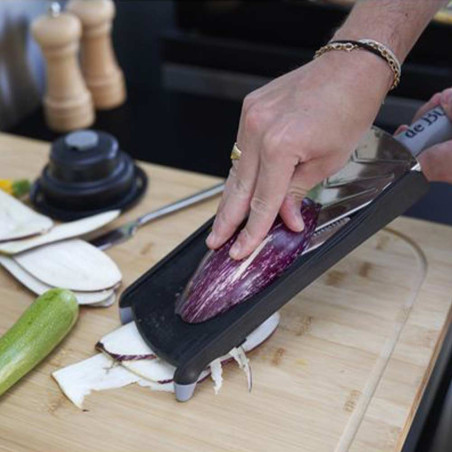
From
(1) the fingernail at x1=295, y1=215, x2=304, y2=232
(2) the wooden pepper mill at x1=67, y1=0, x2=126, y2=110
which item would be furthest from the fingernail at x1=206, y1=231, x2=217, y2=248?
(2) the wooden pepper mill at x1=67, y1=0, x2=126, y2=110

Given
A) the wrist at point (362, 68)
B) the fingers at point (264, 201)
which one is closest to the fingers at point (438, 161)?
the wrist at point (362, 68)

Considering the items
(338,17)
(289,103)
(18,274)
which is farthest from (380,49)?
(338,17)

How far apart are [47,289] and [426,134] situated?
22.4 inches

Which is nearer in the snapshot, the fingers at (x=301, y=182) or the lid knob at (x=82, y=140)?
the fingers at (x=301, y=182)

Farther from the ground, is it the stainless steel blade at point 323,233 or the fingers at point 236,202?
the fingers at point 236,202

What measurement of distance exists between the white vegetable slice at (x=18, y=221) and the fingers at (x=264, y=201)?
13.9 inches

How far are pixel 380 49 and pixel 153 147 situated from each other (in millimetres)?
831

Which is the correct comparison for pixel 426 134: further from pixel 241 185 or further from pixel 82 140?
pixel 82 140

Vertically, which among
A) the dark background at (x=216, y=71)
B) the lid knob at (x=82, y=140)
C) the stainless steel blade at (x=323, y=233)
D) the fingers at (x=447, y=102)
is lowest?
the dark background at (x=216, y=71)

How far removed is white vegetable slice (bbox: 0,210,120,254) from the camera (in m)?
1.12

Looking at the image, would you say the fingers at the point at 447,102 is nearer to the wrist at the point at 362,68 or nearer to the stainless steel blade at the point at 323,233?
the wrist at the point at 362,68

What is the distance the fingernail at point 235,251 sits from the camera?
947mm

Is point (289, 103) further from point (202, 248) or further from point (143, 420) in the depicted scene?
point (143, 420)

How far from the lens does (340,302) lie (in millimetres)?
1065
